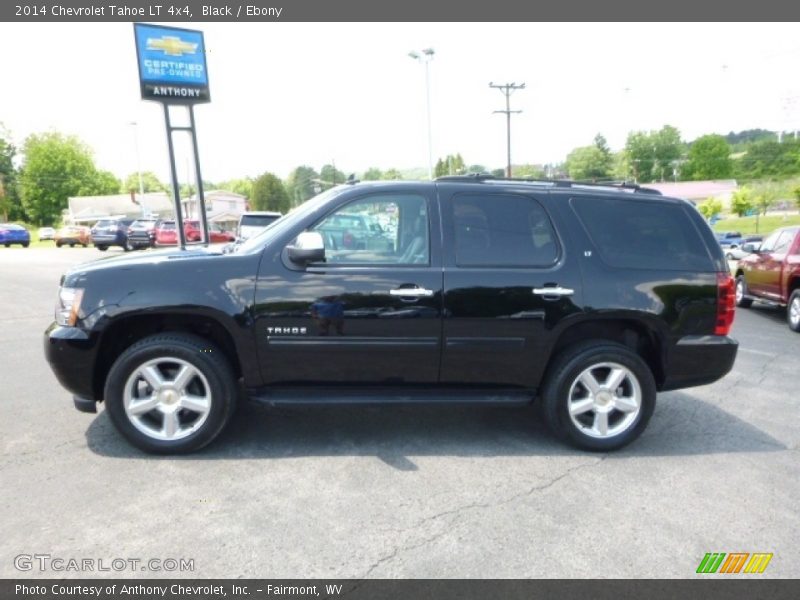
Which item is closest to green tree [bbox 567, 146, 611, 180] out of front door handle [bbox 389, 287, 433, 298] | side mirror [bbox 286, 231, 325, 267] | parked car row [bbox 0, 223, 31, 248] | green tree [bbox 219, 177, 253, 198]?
green tree [bbox 219, 177, 253, 198]

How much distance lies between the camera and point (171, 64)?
12.8 metres

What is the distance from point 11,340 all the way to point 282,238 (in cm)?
548

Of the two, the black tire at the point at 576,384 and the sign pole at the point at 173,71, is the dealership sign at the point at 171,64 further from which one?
the black tire at the point at 576,384

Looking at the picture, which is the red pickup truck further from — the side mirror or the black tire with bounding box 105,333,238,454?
the black tire with bounding box 105,333,238,454

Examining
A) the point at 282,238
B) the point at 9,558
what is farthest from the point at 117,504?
the point at 282,238

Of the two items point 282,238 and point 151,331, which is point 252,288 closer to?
point 282,238

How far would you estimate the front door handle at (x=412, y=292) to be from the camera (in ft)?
11.9

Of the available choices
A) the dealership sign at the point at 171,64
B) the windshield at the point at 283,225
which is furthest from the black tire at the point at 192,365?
the dealership sign at the point at 171,64

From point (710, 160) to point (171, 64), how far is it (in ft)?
378

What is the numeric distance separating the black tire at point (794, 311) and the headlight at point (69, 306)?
9408mm

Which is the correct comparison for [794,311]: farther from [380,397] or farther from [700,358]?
[380,397]

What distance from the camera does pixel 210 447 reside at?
3.83 m

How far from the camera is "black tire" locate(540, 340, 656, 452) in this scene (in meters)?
3.82

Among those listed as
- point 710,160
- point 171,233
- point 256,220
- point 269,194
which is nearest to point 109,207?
point 269,194
